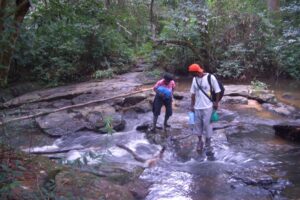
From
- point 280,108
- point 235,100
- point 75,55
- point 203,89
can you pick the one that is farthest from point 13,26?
point 75,55

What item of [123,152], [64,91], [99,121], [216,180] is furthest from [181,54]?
[216,180]

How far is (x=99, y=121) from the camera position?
11344mm

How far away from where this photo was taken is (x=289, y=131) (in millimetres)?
9602

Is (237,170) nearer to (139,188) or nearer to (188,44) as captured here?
(139,188)

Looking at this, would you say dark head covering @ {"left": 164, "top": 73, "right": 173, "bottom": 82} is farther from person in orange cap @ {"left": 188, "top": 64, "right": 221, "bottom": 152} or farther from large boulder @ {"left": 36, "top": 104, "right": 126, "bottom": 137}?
large boulder @ {"left": 36, "top": 104, "right": 126, "bottom": 137}

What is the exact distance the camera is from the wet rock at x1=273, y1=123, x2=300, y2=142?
9.43m

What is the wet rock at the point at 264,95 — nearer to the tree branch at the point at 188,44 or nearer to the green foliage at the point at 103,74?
the tree branch at the point at 188,44

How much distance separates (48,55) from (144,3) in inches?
334

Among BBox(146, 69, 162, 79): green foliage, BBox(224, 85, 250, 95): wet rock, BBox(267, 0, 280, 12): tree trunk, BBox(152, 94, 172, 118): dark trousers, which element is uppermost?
BBox(267, 0, 280, 12): tree trunk

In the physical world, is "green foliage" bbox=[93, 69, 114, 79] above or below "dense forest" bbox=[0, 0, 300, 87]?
below

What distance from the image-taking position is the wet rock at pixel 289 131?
9.43 meters

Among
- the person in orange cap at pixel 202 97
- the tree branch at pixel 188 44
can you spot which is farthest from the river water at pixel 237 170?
the tree branch at pixel 188 44

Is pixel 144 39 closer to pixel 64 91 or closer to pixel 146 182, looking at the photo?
pixel 64 91

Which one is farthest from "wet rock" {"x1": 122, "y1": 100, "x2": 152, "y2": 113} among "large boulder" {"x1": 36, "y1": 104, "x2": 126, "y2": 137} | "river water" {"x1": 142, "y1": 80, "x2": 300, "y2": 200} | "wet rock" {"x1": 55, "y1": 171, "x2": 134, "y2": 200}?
"wet rock" {"x1": 55, "y1": 171, "x2": 134, "y2": 200}
